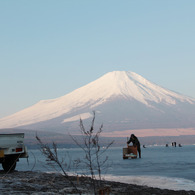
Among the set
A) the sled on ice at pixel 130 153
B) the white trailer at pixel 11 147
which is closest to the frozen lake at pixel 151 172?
the white trailer at pixel 11 147

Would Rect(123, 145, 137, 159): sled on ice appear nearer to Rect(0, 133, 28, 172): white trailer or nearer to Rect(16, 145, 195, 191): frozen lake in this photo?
Rect(16, 145, 195, 191): frozen lake

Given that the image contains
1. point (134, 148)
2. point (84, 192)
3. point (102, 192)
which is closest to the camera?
point (102, 192)

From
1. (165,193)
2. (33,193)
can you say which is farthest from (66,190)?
(165,193)

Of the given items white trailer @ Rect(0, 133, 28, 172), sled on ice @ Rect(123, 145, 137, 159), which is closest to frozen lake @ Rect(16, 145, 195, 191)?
white trailer @ Rect(0, 133, 28, 172)

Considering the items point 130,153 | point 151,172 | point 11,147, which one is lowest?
point 151,172

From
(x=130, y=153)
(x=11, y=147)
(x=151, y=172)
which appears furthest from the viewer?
(x=130, y=153)

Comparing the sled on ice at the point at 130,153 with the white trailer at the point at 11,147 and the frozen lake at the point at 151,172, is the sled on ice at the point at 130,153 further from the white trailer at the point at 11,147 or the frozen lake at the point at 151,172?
the white trailer at the point at 11,147

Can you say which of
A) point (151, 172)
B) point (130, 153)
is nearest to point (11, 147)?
point (151, 172)

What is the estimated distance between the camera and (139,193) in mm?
13859

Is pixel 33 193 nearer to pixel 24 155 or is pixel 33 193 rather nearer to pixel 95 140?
pixel 95 140

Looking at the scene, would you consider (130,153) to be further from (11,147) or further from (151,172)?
(11,147)

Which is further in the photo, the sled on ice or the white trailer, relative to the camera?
the sled on ice

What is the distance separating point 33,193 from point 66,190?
4.92ft

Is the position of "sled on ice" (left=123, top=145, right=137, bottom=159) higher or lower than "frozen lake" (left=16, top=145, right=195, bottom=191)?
higher
